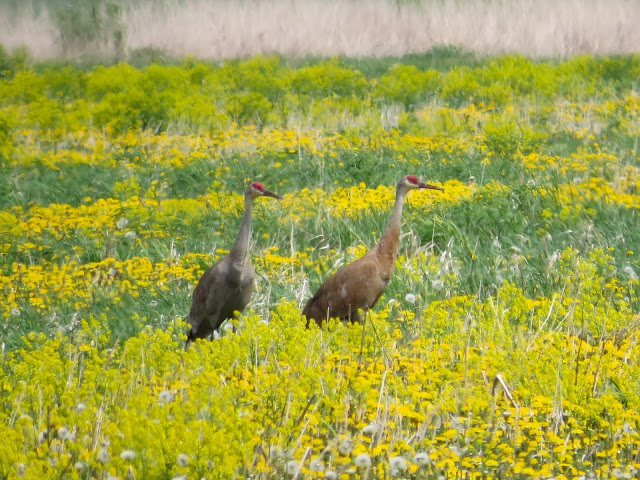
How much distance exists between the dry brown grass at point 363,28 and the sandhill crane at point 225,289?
56.6 ft

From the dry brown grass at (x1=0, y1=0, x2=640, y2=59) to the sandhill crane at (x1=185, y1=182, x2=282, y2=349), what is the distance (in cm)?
1725

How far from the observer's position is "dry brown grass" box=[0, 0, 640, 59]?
2271 cm

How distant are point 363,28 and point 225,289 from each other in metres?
19.1

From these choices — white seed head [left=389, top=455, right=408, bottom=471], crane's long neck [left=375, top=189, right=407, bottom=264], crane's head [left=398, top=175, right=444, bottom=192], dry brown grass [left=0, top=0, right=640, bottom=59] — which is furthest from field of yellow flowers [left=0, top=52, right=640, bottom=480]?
dry brown grass [left=0, top=0, right=640, bottom=59]

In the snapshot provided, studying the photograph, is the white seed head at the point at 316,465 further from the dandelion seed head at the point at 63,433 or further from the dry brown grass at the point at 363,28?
the dry brown grass at the point at 363,28

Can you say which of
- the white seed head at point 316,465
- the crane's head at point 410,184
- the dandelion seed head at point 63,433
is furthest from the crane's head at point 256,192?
the white seed head at point 316,465

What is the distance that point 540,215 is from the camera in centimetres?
850

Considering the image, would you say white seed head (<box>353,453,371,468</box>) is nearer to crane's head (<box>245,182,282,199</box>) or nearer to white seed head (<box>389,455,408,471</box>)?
white seed head (<box>389,455,408,471</box>)

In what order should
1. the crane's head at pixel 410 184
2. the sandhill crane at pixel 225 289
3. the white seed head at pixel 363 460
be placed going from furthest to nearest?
1. the crane's head at pixel 410 184
2. the sandhill crane at pixel 225 289
3. the white seed head at pixel 363 460

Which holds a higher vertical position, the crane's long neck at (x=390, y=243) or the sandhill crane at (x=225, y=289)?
the crane's long neck at (x=390, y=243)

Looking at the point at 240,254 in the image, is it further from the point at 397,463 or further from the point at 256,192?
the point at 397,463

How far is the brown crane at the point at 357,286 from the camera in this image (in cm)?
601

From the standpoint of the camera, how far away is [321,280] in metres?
7.15

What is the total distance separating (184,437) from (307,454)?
0.67 m
